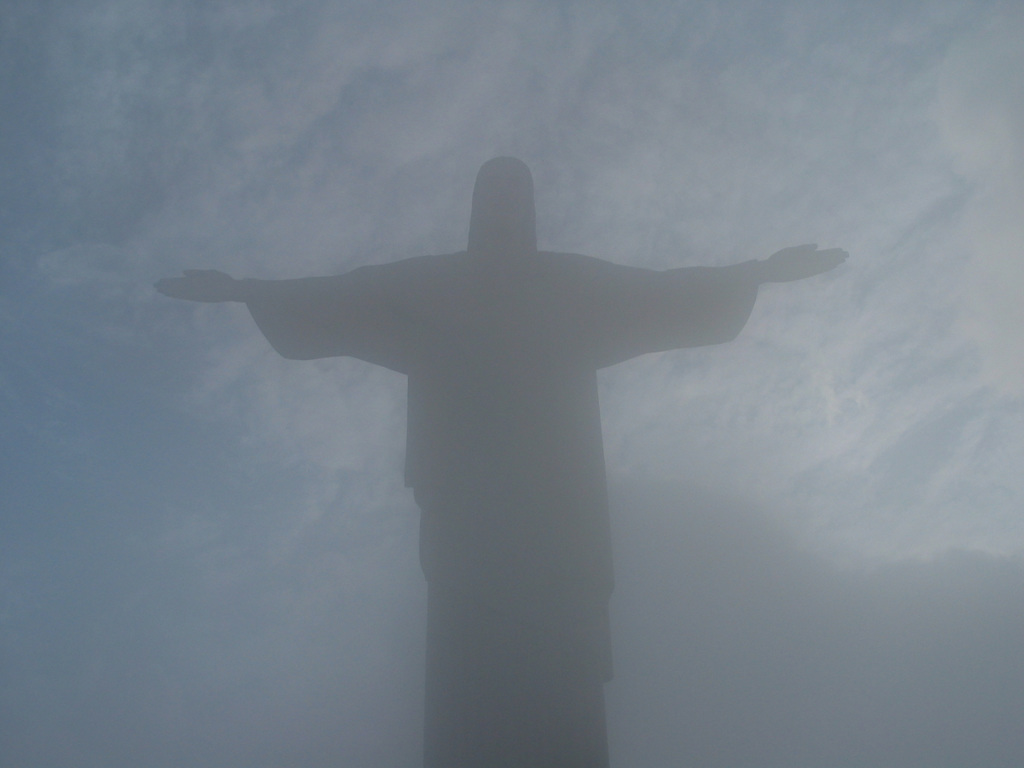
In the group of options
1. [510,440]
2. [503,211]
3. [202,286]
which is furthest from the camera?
[503,211]

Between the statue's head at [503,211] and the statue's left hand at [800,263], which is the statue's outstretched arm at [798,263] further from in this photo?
the statue's head at [503,211]

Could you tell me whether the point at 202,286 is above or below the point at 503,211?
below

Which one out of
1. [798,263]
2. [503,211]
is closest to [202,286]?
[503,211]

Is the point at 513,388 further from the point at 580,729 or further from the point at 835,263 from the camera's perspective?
the point at 835,263

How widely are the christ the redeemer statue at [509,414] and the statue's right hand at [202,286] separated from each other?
1 cm

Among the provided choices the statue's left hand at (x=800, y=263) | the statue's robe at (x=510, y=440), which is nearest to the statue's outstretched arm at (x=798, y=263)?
the statue's left hand at (x=800, y=263)

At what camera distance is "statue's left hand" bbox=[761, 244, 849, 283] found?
5.71 m

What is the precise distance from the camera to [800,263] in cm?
575

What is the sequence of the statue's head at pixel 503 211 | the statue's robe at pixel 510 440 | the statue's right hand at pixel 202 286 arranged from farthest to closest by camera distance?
the statue's head at pixel 503 211
the statue's right hand at pixel 202 286
the statue's robe at pixel 510 440

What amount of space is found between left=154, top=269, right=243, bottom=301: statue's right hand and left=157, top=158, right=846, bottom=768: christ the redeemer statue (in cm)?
1

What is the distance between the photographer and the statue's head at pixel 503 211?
6004 mm

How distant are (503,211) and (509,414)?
177cm

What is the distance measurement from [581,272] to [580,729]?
325cm

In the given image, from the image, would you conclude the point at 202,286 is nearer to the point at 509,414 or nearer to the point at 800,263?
the point at 509,414
